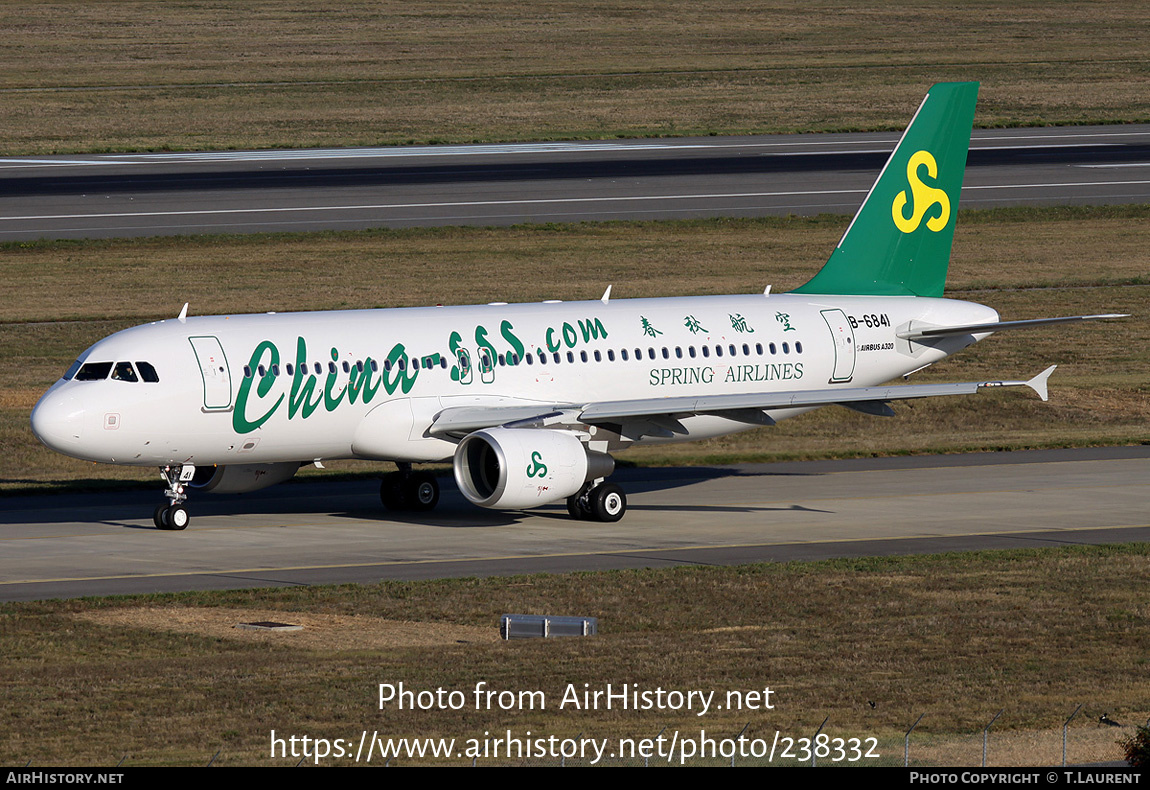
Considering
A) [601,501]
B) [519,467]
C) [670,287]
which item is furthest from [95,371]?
[670,287]

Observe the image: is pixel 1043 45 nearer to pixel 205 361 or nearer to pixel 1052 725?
pixel 205 361

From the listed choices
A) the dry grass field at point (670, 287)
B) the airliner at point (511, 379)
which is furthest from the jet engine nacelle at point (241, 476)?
the dry grass field at point (670, 287)

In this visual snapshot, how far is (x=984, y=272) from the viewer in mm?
71500

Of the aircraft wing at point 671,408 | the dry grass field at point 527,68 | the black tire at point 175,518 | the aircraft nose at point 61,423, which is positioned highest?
the dry grass field at point 527,68

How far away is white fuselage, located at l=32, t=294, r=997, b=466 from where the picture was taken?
35.6 meters

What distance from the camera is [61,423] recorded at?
3462 centimetres

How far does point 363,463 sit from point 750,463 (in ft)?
34.0

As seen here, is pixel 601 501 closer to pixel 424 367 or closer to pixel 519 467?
pixel 519 467

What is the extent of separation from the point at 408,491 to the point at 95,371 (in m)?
8.11

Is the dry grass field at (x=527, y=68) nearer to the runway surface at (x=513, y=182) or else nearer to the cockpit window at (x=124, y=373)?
the runway surface at (x=513, y=182)

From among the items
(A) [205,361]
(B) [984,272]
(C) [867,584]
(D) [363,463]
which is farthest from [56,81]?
(C) [867,584]

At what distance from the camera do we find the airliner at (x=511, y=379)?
35750 millimetres

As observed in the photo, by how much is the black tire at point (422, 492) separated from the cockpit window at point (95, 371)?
7.86 metres

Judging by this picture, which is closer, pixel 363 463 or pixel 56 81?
pixel 363 463
